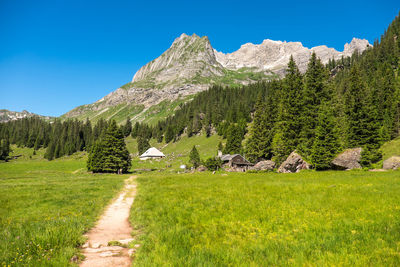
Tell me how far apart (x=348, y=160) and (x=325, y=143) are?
163 inches

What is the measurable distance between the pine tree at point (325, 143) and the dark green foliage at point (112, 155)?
4675cm

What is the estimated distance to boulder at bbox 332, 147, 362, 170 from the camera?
29.5 metres

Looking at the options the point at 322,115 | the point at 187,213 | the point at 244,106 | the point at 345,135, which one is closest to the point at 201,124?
the point at 244,106

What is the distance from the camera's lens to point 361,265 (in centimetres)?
454

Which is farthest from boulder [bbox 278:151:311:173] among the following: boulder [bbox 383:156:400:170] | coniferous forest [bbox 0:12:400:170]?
boulder [bbox 383:156:400:170]

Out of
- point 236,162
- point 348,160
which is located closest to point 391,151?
point 348,160

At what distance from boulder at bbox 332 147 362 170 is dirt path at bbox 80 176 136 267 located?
30876mm

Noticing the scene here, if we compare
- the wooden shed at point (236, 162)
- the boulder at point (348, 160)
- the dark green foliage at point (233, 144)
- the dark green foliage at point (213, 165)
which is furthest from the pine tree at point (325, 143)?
the dark green foliage at point (233, 144)

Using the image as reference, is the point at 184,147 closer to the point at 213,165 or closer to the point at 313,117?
the point at 213,165

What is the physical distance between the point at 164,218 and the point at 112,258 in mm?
3596

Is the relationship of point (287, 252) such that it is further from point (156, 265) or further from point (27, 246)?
point (27, 246)

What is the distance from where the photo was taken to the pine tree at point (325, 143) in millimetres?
29844

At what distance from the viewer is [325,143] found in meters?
30.2

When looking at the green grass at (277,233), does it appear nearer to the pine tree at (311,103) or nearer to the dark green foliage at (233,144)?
the pine tree at (311,103)
